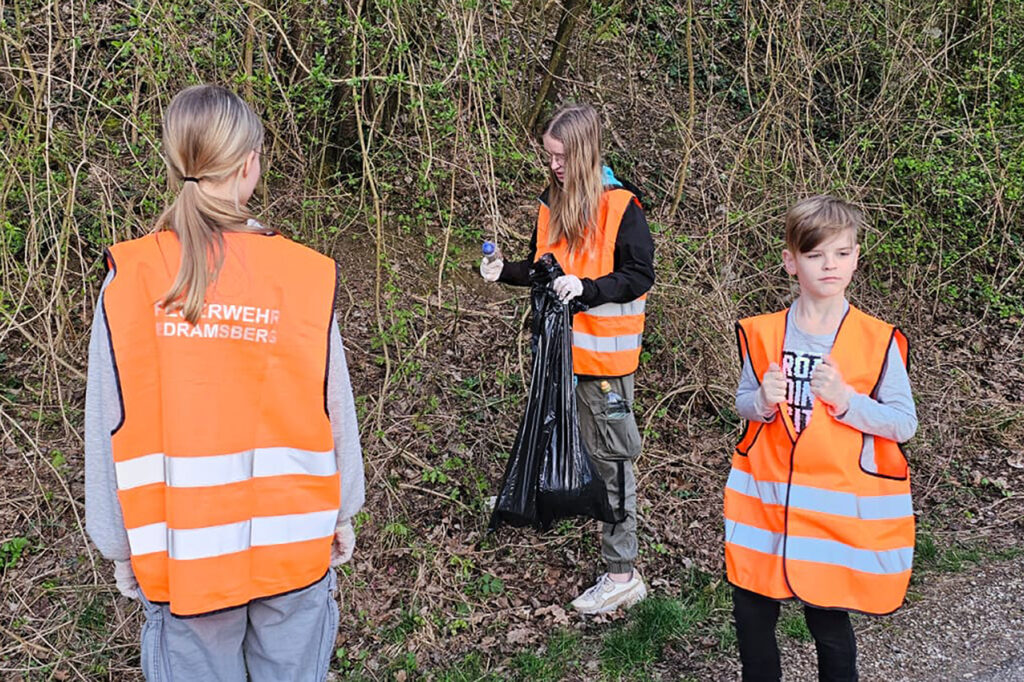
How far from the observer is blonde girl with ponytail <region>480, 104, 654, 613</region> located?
391 centimetres

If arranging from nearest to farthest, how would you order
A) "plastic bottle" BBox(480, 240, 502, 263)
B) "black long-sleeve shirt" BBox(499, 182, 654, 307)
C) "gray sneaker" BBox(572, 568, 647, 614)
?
"plastic bottle" BBox(480, 240, 502, 263) → "black long-sleeve shirt" BBox(499, 182, 654, 307) → "gray sneaker" BBox(572, 568, 647, 614)

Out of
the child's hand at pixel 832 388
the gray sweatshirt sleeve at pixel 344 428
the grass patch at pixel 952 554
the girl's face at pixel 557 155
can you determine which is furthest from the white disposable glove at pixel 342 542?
the grass patch at pixel 952 554

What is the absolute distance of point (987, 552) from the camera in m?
5.04

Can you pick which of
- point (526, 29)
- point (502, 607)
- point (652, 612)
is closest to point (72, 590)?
point (502, 607)

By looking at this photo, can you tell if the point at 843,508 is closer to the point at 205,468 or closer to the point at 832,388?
the point at 832,388

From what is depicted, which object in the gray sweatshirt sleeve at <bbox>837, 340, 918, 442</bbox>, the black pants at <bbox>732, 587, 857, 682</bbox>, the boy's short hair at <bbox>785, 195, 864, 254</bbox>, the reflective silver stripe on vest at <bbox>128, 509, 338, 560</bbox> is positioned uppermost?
the boy's short hair at <bbox>785, 195, 864, 254</bbox>

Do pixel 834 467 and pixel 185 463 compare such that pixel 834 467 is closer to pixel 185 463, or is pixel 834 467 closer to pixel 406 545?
pixel 185 463

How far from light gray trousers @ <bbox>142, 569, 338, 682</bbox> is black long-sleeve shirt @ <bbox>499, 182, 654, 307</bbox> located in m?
1.82

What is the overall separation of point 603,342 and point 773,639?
1.47m

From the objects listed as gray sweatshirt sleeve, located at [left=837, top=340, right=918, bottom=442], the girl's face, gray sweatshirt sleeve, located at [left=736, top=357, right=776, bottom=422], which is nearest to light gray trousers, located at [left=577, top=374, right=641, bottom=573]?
the girl's face

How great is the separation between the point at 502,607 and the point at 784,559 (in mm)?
1884

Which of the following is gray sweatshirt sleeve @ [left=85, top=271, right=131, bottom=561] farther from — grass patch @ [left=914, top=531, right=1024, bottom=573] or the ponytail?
grass patch @ [left=914, top=531, right=1024, bottom=573]

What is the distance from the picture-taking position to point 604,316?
4.01 m

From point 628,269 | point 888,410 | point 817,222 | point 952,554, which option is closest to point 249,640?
point 888,410
